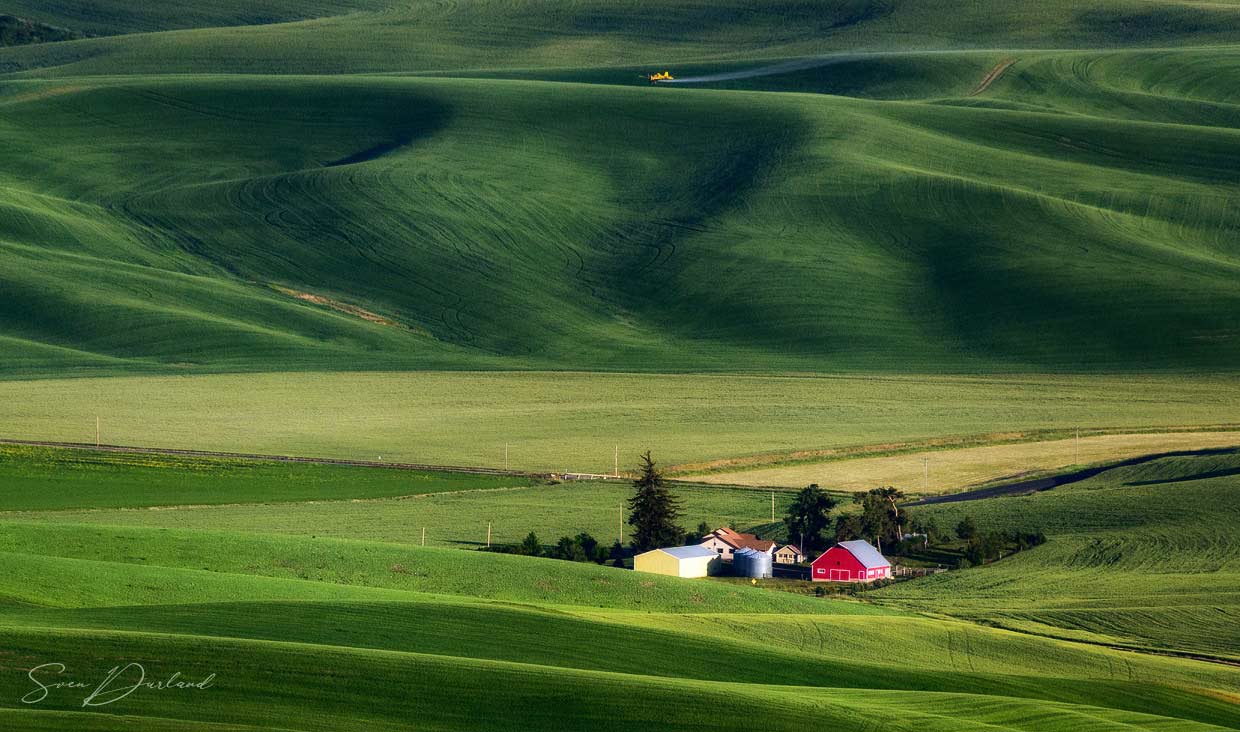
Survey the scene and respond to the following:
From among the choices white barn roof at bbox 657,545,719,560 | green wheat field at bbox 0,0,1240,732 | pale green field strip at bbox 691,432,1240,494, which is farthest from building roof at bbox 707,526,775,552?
pale green field strip at bbox 691,432,1240,494

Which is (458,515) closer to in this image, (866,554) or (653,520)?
(653,520)

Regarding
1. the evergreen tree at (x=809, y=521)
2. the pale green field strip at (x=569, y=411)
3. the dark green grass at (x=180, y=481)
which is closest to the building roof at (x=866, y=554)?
the evergreen tree at (x=809, y=521)

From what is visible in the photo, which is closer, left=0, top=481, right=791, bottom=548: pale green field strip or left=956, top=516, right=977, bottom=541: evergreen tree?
left=956, top=516, right=977, bottom=541: evergreen tree

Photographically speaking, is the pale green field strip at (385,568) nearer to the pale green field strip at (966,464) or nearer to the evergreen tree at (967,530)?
the evergreen tree at (967,530)

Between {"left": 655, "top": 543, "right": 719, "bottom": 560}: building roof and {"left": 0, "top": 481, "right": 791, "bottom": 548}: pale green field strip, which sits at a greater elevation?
{"left": 0, "top": 481, "right": 791, "bottom": 548}: pale green field strip

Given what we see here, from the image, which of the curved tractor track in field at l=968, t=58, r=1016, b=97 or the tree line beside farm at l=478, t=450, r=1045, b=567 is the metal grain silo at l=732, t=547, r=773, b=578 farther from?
the curved tractor track in field at l=968, t=58, r=1016, b=97

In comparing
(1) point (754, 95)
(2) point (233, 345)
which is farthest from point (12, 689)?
(1) point (754, 95)

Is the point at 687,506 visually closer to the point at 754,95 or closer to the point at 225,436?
the point at 225,436
